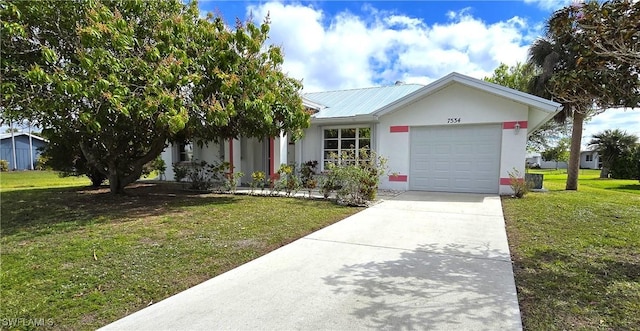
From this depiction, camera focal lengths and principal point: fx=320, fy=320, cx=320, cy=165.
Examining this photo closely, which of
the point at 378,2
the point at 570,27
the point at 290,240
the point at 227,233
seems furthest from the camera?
the point at 378,2

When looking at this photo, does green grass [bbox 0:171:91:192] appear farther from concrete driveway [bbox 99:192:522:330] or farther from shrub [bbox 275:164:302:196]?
concrete driveway [bbox 99:192:522:330]

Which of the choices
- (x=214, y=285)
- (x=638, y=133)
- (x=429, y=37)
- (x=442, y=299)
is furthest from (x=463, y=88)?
(x=638, y=133)

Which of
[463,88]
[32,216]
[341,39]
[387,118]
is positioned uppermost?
[341,39]

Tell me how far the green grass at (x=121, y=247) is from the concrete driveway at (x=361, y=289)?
39 cm

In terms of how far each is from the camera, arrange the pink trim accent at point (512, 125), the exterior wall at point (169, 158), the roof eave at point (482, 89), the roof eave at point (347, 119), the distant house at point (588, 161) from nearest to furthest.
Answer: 1. the roof eave at point (482, 89)
2. the pink trim accent at point (512, 125)
3. the roof eave at point (347, 119)
4. the exterior wall at point (169, 158)
5. the distant house at point (588, 161)

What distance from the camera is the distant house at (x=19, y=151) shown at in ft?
111

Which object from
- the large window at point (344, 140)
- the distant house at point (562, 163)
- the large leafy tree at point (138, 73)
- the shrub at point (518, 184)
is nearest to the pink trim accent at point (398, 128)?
the large window at point (344, 140)

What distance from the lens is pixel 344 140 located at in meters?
13.8

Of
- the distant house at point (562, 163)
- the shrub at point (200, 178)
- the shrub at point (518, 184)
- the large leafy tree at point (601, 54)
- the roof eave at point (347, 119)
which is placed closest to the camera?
the large leafy tree at point (601, 54)

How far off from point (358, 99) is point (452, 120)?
5470 mm

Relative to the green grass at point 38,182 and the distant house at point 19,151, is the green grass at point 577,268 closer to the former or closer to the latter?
the green grass at point 38,182

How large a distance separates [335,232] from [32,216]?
7237 mm

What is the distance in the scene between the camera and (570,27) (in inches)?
183

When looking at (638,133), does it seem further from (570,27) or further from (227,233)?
(227,233)
